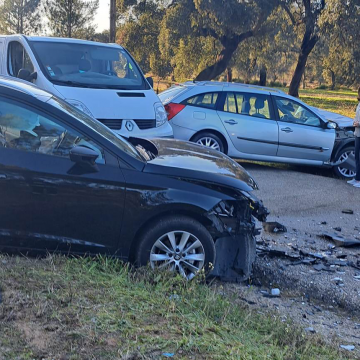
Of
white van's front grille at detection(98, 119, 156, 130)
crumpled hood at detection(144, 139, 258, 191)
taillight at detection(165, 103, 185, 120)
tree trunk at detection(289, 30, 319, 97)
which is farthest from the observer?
tree trunk at detection(289, 30, 319, 97)

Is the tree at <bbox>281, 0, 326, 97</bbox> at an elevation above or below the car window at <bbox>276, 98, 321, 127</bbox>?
above

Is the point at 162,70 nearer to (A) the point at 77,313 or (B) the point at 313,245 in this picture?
(B) the point at 313,245

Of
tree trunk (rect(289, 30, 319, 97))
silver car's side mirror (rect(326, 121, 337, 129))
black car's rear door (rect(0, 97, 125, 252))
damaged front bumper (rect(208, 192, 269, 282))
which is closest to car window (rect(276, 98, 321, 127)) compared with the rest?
silver car's side mirror (rect(326, 121, 337, 129))

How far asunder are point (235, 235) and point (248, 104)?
21.7ft

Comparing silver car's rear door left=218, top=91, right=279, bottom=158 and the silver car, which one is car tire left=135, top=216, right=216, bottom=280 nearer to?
the silver car

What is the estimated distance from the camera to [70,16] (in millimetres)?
42125

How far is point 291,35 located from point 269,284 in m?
25.0

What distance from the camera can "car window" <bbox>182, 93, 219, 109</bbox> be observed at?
11.2m

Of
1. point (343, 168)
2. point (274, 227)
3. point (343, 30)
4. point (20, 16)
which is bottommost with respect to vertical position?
point (274, 227)

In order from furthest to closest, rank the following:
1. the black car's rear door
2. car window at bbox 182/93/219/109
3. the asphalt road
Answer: car window at bbox 182/93/219/109, the asphalt road, the black car's rear door

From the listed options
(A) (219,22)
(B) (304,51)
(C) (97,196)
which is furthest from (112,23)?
(C) (97,196)

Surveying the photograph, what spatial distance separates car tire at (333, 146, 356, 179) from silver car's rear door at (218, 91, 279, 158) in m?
1.49

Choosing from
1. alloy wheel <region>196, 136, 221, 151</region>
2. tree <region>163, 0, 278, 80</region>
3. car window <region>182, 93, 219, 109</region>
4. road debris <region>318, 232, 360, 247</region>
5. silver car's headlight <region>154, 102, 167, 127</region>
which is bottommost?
road debris <region>318, 232, 360, 247</region>

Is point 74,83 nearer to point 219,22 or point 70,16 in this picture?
point 219,22
